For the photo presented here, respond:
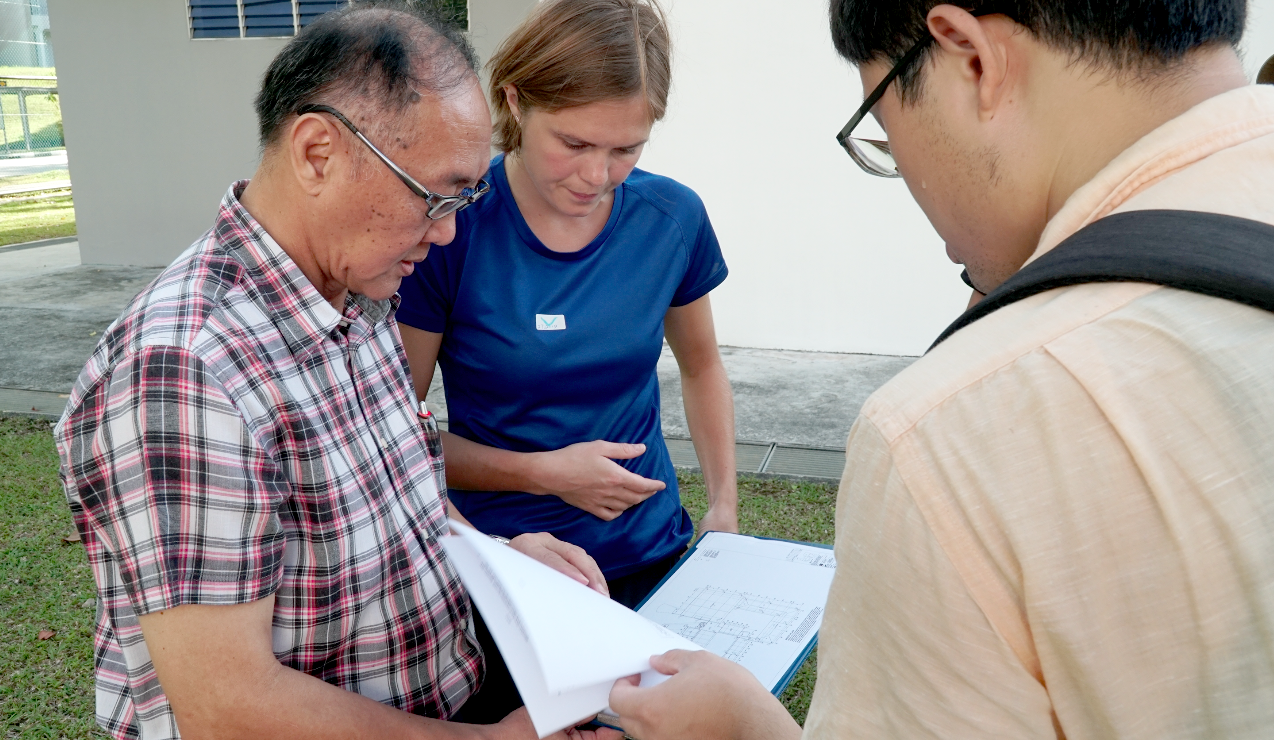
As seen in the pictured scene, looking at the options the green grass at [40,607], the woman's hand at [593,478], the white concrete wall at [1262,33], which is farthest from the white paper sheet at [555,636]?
the white concrete wall at [1262,33]

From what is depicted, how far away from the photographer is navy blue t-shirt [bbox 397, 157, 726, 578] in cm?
198

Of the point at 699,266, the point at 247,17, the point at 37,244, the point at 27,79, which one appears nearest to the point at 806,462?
the point at 699,266

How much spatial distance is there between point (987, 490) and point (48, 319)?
30.0 feet

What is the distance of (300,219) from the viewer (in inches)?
58.2

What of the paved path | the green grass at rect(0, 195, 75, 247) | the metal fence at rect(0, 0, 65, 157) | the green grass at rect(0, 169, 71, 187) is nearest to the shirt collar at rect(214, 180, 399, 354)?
the green grass at rect(0, 195, 75, 247)

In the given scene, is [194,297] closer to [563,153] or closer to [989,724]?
[563,153]

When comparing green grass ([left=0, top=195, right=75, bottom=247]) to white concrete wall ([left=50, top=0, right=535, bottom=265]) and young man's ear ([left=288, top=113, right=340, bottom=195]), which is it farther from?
young man's ear ([left=288, top=113, right=340, bottom=195])

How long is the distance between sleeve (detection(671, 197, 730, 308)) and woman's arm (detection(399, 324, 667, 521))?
433 mm

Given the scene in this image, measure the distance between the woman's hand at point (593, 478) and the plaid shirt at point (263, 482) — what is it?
315 mm

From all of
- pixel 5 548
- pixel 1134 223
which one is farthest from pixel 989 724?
pixel 5 548

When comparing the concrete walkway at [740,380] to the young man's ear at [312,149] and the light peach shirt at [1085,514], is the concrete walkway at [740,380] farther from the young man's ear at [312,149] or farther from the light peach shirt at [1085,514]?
the light peach shirt at [1085,514]

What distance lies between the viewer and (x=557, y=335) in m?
1.99

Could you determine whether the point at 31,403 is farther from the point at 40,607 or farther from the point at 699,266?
the point at 699,266

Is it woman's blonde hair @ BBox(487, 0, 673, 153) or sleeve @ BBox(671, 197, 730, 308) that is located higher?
woman's blonde hair @ BBox(487, 0, 673, 153)
